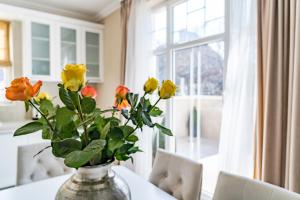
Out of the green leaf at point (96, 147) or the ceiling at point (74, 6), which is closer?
the green leaf at point (96, 147)

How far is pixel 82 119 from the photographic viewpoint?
689mm

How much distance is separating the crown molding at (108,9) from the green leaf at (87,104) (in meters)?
2.69

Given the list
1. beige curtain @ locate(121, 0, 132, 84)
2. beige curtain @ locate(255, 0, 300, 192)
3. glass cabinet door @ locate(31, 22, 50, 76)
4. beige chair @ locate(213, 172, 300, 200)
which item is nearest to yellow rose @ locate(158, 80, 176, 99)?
beige chair @ locate(213, 172, 300, 200)

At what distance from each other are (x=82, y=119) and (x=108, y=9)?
9.75 feet

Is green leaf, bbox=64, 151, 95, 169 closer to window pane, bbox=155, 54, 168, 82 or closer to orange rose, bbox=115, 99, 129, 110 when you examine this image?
orange rose, bbox=115, 99, 129, 110

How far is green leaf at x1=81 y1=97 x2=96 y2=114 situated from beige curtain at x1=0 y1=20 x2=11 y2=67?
2.99m

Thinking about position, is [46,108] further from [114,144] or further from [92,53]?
[92,53]

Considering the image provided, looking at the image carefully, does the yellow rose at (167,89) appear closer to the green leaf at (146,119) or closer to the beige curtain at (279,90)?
the green leaf at (146,119)

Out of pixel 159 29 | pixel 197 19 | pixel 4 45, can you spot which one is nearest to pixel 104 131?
pixel 197 19

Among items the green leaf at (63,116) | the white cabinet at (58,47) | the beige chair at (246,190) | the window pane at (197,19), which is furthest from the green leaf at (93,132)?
the white cabinet at (58,47)

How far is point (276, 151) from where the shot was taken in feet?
4.27

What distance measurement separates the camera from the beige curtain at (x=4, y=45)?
2.98m

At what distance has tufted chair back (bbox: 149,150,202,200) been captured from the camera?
4.07 feet

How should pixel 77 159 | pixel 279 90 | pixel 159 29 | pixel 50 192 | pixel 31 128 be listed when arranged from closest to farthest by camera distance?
pixel 77 159, pixel 31 128, pixel 50 192, pixel 279 90, pixel 159 29
